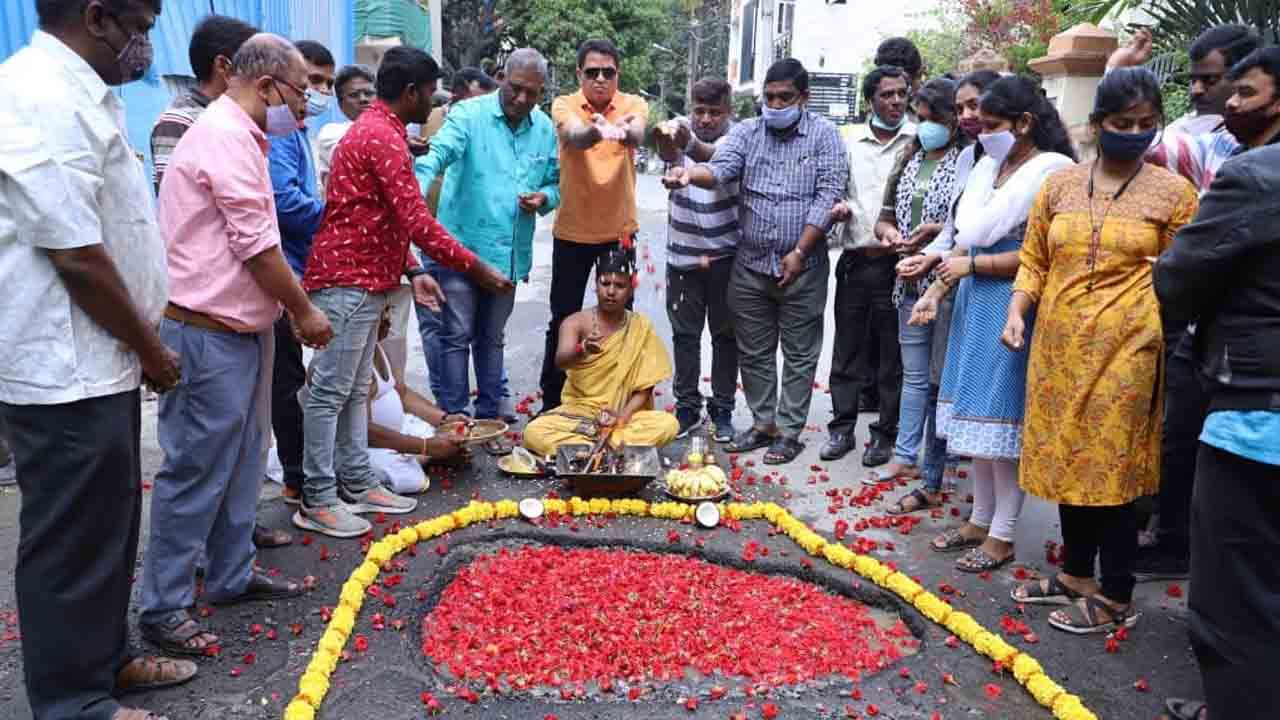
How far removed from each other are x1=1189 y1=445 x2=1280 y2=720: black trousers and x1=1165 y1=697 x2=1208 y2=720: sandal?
456 millimetres

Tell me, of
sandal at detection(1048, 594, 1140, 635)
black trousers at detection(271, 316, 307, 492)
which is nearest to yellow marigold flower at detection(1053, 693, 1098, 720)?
sandal at detection(1048, 594, 1140, 635)

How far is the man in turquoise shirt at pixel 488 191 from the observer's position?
18.9 feet

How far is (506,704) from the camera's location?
10.7ft

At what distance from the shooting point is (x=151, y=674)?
3.26m

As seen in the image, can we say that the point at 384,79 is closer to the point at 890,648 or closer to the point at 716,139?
the point at 716,139

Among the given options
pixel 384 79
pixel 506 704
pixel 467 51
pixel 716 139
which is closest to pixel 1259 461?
pixel 506 704

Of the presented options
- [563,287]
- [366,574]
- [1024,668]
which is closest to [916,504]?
[1024,668]

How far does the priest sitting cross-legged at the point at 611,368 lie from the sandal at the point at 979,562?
6.25 feet

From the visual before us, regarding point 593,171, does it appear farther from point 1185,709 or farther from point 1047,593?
point 1185,709

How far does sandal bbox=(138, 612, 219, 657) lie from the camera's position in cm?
346

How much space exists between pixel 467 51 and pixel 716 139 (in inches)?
932

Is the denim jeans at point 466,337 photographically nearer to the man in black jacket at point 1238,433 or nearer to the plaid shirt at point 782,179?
the plaid shirt at point 782,179

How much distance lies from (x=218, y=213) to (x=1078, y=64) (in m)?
8.11

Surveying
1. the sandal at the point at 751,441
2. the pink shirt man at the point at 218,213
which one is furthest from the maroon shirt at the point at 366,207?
the sandal at the point at 751,441
